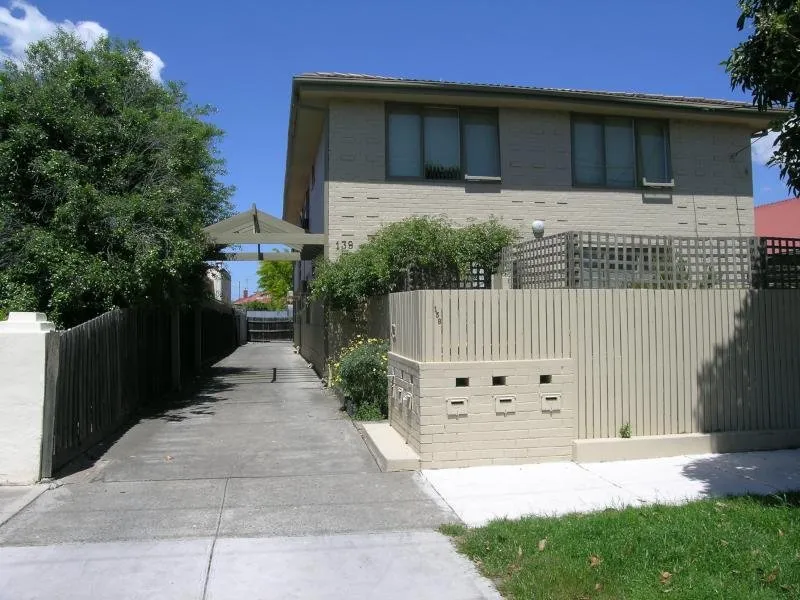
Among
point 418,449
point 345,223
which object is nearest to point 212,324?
point 345,223

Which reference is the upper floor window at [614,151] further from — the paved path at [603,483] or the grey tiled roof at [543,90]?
the paved path at [603,483]

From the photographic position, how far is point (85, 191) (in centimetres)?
1129

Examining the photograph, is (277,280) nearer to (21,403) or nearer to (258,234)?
(258,234)

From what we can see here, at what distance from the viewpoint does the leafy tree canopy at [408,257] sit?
12664 millimetres

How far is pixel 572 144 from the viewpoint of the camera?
Answer: 15695 mm

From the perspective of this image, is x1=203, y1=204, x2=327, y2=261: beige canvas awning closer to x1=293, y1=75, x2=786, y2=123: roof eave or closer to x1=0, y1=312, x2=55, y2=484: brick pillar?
x1=293, y1=75, x2=786, y2=123: roof eave

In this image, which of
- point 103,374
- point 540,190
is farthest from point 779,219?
point 103,374

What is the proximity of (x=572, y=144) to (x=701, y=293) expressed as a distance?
7.04m

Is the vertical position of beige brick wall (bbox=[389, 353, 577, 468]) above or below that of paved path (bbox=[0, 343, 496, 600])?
above

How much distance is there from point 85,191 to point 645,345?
8.44 m

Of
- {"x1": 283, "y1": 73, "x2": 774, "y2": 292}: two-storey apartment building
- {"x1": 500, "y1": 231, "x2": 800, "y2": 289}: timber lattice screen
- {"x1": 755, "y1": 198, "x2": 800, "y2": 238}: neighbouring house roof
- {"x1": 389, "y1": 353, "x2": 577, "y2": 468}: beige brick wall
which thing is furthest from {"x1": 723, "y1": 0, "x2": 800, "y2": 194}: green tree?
{"x1": 755, "y1": 198, "x2": 800, "y2": 238}: neighbouring house roof

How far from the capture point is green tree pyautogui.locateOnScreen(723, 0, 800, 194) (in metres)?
6.80

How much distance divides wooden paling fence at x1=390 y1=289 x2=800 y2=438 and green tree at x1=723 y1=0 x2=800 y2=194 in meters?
2.43

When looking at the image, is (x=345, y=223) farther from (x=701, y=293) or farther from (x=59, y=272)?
(x=701, y=293)
